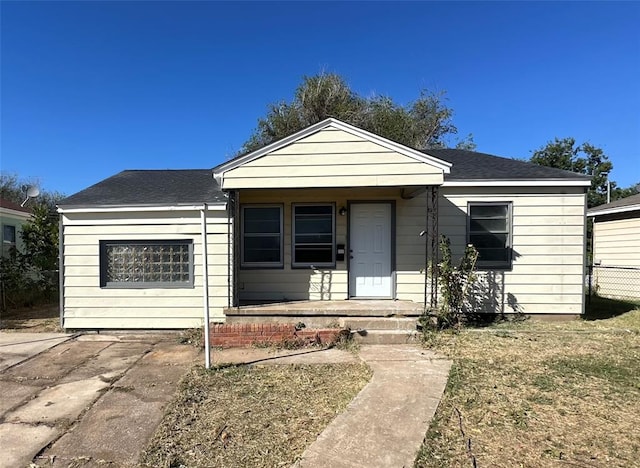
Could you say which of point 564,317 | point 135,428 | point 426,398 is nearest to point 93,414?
point 135,428

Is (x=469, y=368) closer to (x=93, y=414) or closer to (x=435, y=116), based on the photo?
(x=93, y=414)

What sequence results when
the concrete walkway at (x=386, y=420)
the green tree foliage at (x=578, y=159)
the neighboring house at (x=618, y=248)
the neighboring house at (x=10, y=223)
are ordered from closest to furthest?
1. the concrete walkway at (x=386, y=420)
2. the neighboring house at (x=618, y=248)
3. the neighboring house at (x=10, y=223)
4. the green tree foliage at (x=578, y=159)

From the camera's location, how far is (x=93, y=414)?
389cm

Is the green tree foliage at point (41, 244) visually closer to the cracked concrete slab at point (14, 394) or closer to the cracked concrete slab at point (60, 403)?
the cracked concrete slab at point (14, 394)

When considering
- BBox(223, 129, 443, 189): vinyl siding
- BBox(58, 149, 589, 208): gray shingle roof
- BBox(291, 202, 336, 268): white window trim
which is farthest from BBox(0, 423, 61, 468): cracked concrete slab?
BBox(291, 202, 336, 268): white window trim

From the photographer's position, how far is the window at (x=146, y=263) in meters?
7.52

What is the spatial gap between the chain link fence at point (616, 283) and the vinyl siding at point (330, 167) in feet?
23.5

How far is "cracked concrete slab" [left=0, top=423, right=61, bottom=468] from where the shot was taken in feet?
10.1

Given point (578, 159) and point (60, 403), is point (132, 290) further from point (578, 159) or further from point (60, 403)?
point (578, 159)

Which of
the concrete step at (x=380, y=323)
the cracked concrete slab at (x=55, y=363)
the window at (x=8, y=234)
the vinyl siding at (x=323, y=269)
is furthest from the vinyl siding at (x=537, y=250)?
the window at (x=8, y=234)

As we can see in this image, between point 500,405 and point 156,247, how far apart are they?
624 centimetres

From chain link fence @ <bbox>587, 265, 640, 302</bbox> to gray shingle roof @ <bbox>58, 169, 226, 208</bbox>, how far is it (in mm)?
9946

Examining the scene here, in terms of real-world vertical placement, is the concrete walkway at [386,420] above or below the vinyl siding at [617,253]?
below

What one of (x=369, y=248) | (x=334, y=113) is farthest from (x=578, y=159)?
(x=369, y=248)
